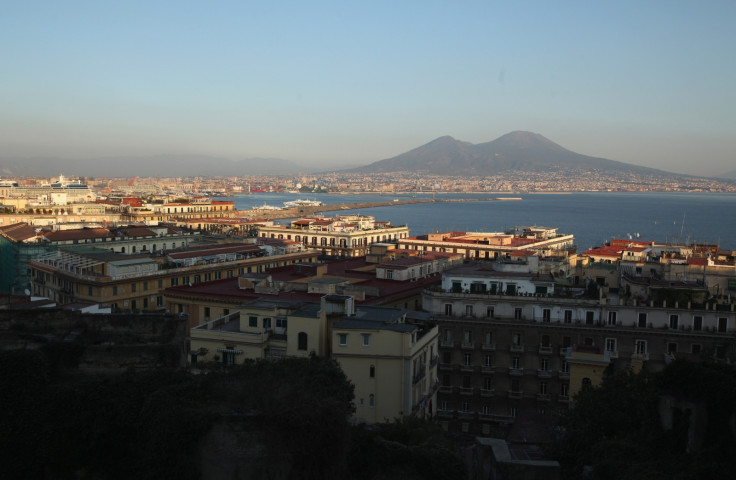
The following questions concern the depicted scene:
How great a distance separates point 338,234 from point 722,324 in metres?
36.8

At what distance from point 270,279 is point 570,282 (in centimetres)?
1150

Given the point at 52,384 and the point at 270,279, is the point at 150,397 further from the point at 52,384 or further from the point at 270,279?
the point at 270,279

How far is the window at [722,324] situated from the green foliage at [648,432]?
6627 mm

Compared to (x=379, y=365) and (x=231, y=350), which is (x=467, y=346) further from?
(x=231, y=350)

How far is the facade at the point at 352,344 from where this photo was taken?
16.0 meters

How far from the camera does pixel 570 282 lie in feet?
85.0

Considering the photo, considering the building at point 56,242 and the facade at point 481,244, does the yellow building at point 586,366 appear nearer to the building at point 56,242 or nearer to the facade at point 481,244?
the building at point 56,242

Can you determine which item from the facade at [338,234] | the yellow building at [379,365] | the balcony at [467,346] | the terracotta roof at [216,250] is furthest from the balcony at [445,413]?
the facade at [338,234]

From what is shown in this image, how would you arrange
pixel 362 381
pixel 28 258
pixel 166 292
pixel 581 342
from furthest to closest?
pixel 28 258, pixel 166 292, pixel 581 342, pixel 362 381

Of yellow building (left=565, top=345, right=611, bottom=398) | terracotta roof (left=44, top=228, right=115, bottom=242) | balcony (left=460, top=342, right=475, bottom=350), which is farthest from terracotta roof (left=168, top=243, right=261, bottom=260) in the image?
yellow building (left=565, top=345, right=611, bottom=398)

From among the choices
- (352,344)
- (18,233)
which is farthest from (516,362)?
(18,233)

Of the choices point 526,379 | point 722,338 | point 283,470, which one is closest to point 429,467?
point 283,470

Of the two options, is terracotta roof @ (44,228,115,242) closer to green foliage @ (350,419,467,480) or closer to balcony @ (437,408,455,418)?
balcony @ (437,408,455,418)

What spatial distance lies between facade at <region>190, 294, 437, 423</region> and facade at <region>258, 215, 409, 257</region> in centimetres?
3322
